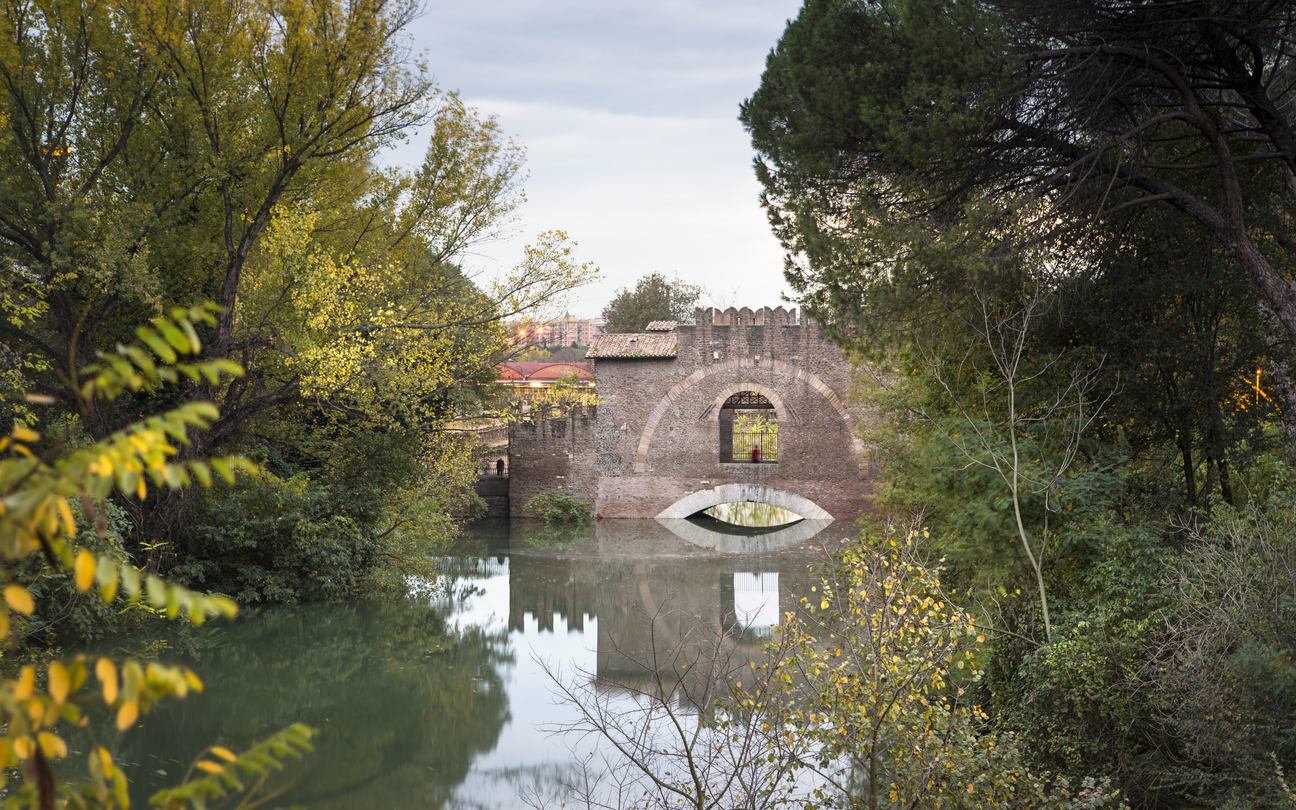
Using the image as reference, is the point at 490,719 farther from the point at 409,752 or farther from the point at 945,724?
the point at 945,724

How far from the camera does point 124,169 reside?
11.8 m

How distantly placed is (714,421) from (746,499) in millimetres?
1966

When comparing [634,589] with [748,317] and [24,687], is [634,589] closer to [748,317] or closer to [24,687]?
[748,317]

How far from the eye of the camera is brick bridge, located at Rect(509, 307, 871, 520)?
71.1 ft

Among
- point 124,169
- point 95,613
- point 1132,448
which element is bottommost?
point 95,613

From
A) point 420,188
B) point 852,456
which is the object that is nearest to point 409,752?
point 420,188

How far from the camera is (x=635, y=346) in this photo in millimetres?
22016

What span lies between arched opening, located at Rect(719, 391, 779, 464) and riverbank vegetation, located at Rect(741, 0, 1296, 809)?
13884 millimetres

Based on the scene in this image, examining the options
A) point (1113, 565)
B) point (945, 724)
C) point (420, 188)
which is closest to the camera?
point (945, 724)

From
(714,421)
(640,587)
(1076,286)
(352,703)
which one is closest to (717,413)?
(714,421)

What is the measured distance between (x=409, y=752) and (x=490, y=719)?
101 cm

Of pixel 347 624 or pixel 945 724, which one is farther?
pixel 347 624

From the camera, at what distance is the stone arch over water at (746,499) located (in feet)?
71.6

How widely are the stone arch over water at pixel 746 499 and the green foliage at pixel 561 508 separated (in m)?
1.78
